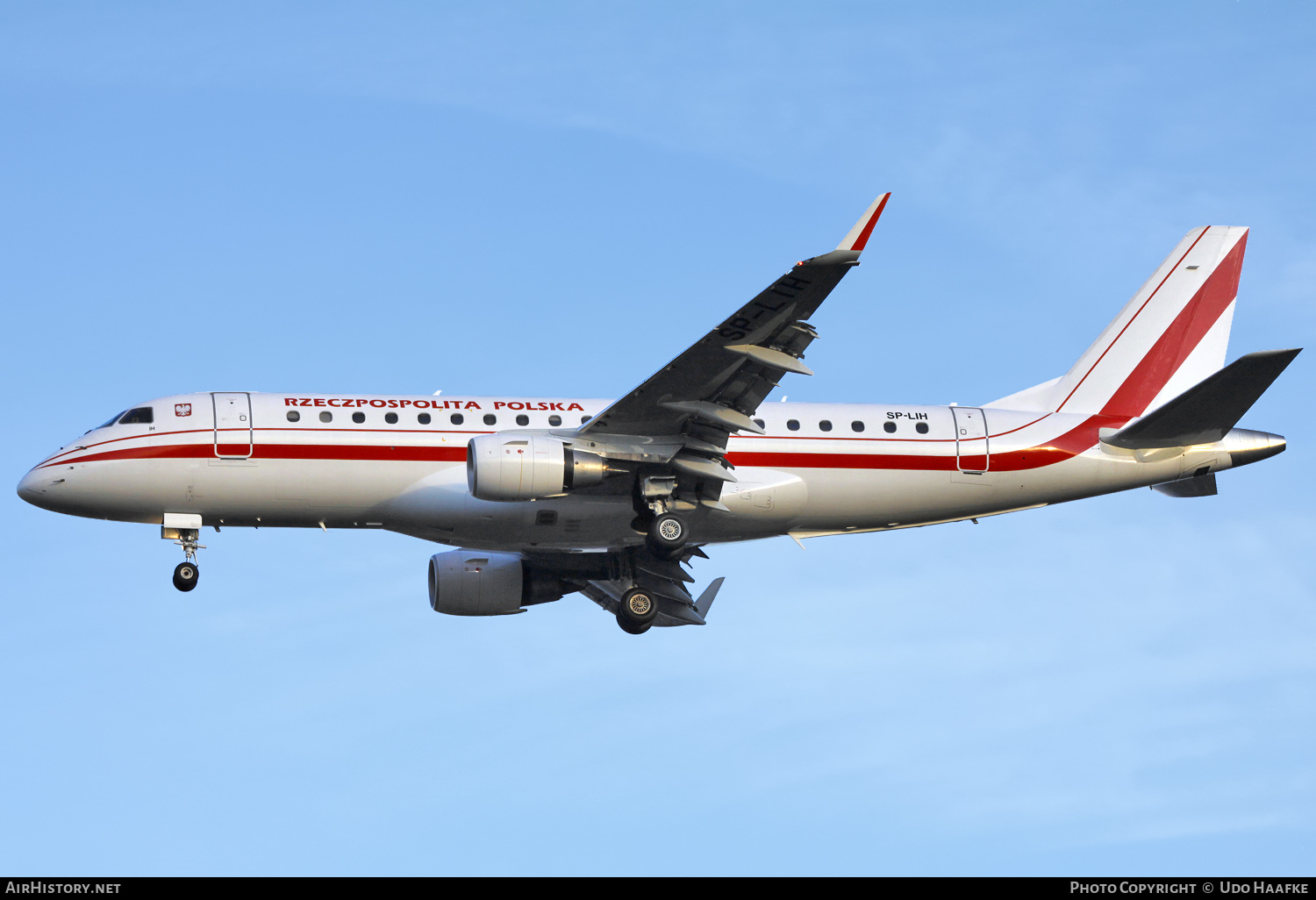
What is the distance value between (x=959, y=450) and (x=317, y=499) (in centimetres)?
1466

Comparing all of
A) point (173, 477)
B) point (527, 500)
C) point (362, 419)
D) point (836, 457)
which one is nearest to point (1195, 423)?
point (836, 457)

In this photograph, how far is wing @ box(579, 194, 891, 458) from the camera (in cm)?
3105

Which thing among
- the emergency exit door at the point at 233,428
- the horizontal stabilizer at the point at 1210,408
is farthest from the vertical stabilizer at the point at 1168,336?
the emergency exit door at the point at 233,428

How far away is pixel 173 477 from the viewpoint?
36.5 meters

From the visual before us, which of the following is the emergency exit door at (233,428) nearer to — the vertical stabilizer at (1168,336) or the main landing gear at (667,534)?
the main landing gear at (667,534)

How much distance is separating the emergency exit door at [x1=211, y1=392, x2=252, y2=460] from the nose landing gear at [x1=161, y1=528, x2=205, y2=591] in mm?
1952

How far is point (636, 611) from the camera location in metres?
39.8

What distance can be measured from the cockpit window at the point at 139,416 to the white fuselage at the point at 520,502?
0.11m

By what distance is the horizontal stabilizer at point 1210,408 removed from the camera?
3578cm

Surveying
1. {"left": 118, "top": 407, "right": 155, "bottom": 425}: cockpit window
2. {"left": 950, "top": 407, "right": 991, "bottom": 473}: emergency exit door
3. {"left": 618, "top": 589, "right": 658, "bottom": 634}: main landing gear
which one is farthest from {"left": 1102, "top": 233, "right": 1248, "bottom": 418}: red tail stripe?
{"left": 118, "top": 407, "right": 155, "bottom": 425}: cockpit window

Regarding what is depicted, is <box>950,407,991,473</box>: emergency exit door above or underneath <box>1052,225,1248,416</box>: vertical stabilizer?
underneath

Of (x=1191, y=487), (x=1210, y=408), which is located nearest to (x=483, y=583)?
(x=1191, y=487)

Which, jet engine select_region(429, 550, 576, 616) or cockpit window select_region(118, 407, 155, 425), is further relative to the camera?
jet engine select_region(429, 550, 576, 616)

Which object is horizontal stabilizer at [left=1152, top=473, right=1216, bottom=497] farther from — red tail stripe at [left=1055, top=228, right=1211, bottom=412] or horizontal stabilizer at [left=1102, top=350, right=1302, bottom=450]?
red tail stripe at [left=1055, top=228, right=1211, bottom=412]
